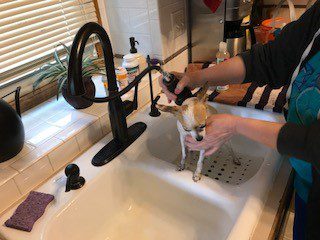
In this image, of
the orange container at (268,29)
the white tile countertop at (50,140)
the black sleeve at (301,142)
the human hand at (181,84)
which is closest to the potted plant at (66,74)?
the white tile countertop at (50,140)

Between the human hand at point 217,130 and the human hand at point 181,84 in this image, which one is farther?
the human hand at point 181,84

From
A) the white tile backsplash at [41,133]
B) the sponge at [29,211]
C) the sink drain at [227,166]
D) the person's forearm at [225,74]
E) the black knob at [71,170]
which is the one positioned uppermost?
the person's forearm at [225,74]

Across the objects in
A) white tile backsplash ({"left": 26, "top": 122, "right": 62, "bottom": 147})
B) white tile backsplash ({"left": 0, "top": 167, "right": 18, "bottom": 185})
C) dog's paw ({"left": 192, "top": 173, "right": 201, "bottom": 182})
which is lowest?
dog's paw ({"left": 192, "top": 173, "right": 201, "bottom": 182})

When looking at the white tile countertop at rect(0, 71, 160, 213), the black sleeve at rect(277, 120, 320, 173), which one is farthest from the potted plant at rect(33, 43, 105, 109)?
the black sleeve at rect(277, 120, 320, 173)

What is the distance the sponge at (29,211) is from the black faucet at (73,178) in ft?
0.18

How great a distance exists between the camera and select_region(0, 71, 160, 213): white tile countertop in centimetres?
75

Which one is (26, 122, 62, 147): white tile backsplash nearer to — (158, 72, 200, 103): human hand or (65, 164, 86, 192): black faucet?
(65, 164, 86, 192): black faucet

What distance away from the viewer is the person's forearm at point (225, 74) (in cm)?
90

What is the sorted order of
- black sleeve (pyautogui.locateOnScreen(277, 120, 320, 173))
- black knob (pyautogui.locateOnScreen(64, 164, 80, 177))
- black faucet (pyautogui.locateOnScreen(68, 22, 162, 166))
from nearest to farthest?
black sleeve (pyautogui.locateOnScreen(277, 120, 320, 173)) < black faucet (pyautogui.locateOnScreen(68, 22, 162, 166)) < black knob (pyautogui.locateOnScreen(64, 164, 80, 177))

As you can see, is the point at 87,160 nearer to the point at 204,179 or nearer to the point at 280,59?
the point at 204,179

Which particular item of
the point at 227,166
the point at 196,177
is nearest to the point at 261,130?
the point at 196,177

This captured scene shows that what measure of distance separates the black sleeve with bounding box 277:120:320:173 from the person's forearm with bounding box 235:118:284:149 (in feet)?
0.06

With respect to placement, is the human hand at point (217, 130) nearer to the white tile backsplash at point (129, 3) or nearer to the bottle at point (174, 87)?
the bottle at point (174, 87)

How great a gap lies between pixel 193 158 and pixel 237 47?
1.89 feet
